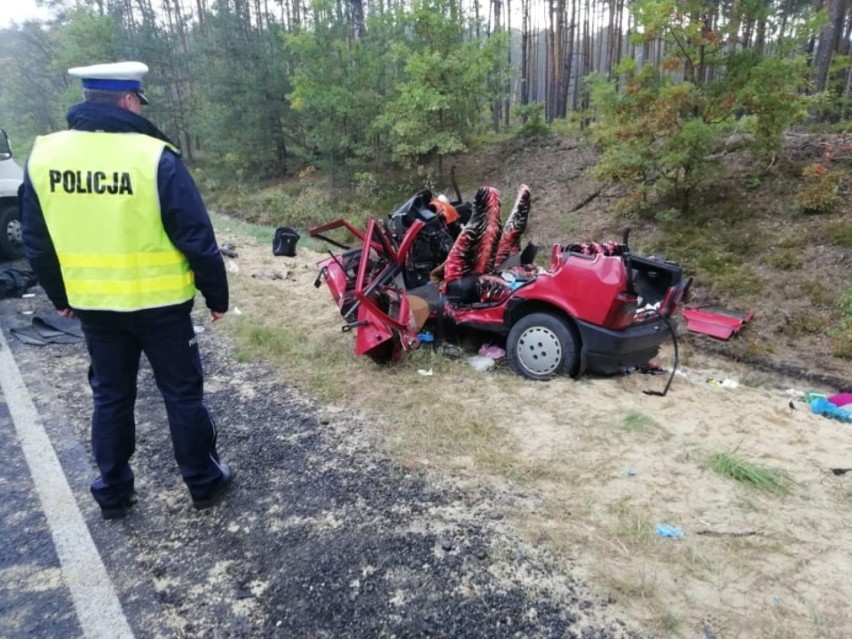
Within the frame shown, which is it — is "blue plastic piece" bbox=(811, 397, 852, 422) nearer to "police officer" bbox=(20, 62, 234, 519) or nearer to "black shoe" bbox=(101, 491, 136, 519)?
"police officer" bbox=(20, 62, 234, 519)

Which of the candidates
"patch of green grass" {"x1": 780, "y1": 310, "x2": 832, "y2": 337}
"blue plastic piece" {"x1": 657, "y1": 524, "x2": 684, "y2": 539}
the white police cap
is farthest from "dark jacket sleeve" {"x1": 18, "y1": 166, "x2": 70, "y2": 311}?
"patch of green grass" {"x1": 780, "y1": 310, "x2": 832, "y2": 337}

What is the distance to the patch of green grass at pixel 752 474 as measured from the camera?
324 cm

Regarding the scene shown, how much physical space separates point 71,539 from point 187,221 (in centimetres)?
168

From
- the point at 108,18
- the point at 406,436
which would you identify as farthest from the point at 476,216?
the point at 108,18

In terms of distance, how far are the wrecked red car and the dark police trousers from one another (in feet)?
7.03

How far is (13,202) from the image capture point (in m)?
8.62

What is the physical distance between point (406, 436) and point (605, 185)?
11022mm

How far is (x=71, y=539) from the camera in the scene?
2.78 m

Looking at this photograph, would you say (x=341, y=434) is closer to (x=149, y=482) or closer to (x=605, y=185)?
(x=149, y=482)

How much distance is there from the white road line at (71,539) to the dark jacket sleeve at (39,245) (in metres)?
1.13

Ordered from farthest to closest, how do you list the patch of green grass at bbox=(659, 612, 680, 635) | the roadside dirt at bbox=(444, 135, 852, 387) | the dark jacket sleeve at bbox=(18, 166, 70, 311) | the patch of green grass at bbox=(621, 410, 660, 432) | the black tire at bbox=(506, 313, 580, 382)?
the roadside dirt at bbox=(444, 135, 852, 387) → the black tire at bbox=(506, 313, 580, 382) → the patch of green grass at bbox=(621, 410, 660, 432) → the dark jacket sleeve at bbox=(18, 166, 70, 311) → the patch of green grass at bbox=(659, 612, 680, 635)

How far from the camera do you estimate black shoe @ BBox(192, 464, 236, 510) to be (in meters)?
3.02

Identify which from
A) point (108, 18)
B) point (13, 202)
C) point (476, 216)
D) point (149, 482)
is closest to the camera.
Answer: point (149, 482)

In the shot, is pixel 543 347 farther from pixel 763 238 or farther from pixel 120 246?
pixel 763 238
